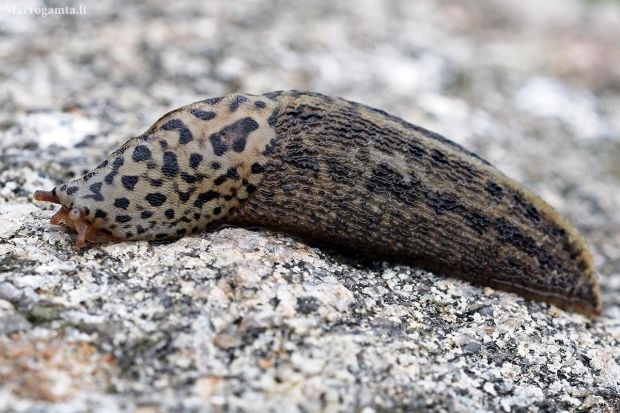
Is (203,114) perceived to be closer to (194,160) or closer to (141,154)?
(194,160)

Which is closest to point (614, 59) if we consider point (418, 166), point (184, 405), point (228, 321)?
point (418, 166)

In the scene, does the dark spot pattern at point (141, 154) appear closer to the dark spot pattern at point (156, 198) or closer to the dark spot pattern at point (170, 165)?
the dark spot pattern at point (170, 165)

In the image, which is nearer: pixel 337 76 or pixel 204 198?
pixel 204 198

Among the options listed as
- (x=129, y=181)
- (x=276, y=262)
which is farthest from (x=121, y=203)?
(x=276, y=262)

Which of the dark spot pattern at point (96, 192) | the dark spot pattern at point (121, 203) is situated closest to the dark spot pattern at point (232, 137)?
the dark spot pattern at point (121, 203)

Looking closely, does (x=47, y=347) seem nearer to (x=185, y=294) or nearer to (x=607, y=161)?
(x=185, y=294)

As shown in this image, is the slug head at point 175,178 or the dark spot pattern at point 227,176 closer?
the slug head at point 175,178
